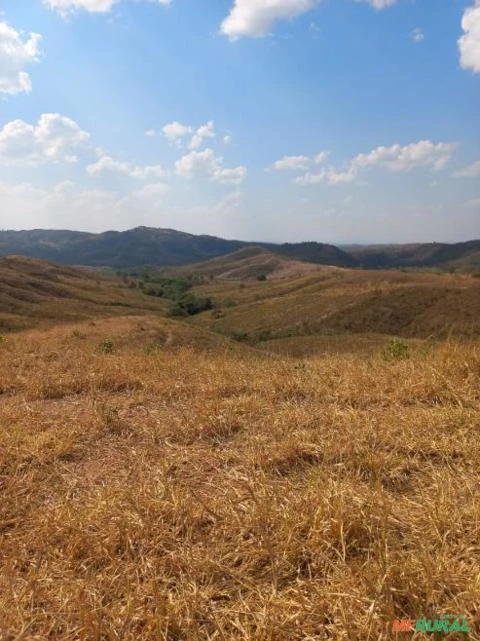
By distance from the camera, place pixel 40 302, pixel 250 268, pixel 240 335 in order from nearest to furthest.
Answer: pixel 40 302
pixel 240 335
pixel 250 268

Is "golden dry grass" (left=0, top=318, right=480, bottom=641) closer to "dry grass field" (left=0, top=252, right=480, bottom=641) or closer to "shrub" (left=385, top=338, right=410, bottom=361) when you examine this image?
"dry grass field" (left=0, top=252, right=480, bottom=641)

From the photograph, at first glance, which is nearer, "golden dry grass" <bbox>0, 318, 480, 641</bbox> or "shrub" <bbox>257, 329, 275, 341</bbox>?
"golden dry grass" <bbox>0, 318, 480, 641</bbox>

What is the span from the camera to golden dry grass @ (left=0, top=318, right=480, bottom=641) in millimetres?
2047

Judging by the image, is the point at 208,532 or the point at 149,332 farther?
the point at 149,332

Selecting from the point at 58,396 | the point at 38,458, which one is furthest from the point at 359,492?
the point at 58,396

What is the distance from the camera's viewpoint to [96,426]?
14.9 feet

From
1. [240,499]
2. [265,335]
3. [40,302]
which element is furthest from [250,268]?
[240,499]

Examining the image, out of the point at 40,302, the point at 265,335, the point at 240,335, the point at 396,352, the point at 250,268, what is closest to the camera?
the point at 396,352

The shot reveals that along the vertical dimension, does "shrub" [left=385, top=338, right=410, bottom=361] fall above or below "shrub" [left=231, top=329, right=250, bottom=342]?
above

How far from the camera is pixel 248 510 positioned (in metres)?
2.82

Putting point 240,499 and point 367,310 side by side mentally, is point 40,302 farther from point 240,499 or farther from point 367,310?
point 240,499

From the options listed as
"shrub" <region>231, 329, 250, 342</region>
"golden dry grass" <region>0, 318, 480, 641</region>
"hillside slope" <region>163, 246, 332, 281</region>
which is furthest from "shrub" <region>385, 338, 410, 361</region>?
"hillside slope" <region>163, 246, 332, 281</region>

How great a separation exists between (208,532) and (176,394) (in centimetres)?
297

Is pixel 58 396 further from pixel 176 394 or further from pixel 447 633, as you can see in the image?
pixel 447 633
